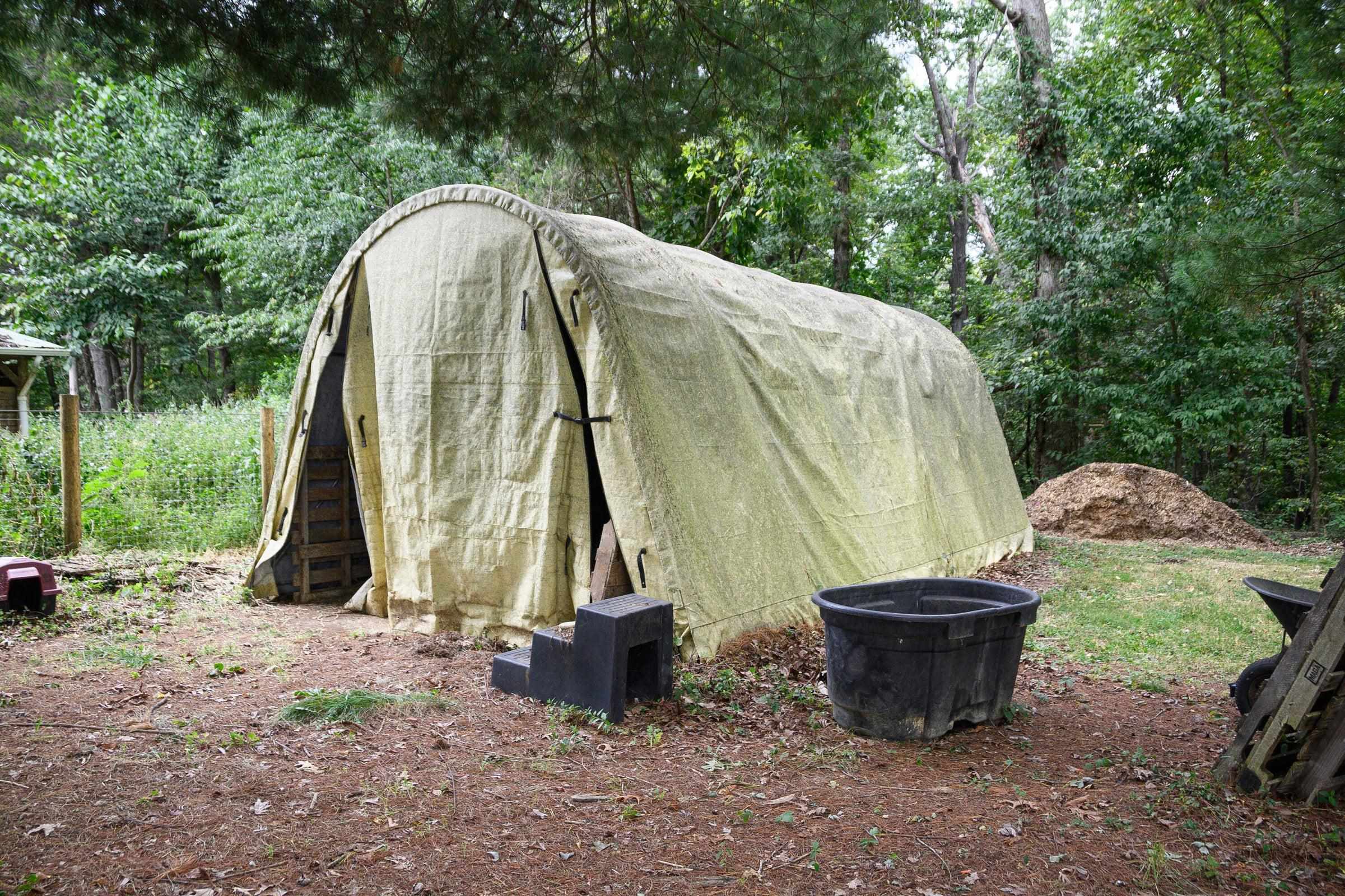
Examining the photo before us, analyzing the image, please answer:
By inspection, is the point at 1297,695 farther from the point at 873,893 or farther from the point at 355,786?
the point at 355,786

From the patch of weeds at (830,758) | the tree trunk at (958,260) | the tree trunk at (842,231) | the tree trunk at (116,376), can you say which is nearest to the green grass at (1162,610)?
the patch of weeds at (830,758)

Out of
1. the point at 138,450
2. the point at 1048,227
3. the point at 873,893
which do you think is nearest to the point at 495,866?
the point at 873,893

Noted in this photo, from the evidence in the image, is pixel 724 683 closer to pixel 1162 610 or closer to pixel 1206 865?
pixel 1206 865

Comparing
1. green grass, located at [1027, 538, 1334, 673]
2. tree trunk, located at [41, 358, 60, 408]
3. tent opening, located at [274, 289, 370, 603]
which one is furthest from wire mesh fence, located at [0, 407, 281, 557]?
tree trunk, located at [41, 358, 60, 408]

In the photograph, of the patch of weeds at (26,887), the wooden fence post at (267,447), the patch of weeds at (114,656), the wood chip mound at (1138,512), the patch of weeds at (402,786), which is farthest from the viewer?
the wood chip mound at (1138,512)

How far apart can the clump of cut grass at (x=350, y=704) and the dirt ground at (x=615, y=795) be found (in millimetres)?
96

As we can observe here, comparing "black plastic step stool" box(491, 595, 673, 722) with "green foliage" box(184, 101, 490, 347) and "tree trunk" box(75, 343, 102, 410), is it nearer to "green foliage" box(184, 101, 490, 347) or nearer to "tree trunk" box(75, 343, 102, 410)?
"green foliage" box(184, 101, 490, 347)

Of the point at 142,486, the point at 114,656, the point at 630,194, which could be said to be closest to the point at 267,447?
the point at 142,486

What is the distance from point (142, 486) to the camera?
9172mm

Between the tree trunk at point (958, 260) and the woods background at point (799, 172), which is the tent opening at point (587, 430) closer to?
the woods background at point (799, 172)

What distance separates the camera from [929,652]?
13.0 ft

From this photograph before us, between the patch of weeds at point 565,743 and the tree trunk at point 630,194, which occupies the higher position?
the tree trunk at point 630,194

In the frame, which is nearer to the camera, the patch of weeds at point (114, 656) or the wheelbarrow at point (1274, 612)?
the wheelbarrow at point (1274, 612)

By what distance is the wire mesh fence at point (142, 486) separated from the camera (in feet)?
26.6
